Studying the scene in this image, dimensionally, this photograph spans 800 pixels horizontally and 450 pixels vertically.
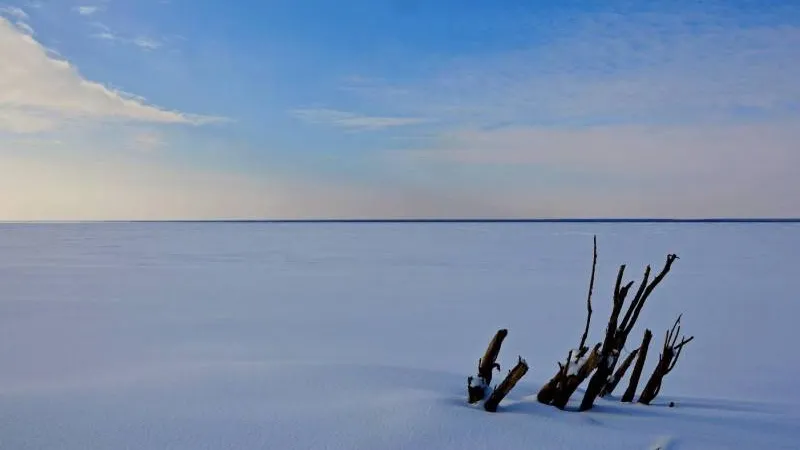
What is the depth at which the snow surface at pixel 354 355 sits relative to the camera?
3193mm

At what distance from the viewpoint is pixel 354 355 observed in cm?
756

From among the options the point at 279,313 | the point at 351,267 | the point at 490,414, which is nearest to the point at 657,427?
the point at 490,414

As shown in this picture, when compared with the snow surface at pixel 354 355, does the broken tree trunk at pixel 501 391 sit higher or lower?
higher

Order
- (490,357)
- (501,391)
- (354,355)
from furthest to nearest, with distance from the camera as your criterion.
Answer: (354,355)
(490,357)
(501,391)

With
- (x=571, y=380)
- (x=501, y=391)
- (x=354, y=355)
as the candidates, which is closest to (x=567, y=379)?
(x=571, y=380)

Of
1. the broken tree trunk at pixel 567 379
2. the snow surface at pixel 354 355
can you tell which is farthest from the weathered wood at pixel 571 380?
the snow surface at pixel 354 355

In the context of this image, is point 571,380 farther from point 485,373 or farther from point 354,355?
point 354,355

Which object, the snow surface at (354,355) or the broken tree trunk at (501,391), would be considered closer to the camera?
the snow surface at (354,355)

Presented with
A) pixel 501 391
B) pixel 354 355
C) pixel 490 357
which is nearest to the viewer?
pixel 501 391

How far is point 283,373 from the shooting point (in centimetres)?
439

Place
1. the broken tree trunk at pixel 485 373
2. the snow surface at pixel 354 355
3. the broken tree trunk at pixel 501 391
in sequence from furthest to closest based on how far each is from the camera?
the broken tree trunk at pixel 485 373 < the broken tree trunk at pixel 501 391 < the snow surface at pixel 354 355

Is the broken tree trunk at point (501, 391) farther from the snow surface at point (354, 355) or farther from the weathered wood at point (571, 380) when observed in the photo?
the weathered wood at point (571, 380)

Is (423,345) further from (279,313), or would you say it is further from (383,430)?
(383,430)

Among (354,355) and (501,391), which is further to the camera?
(354,355)
